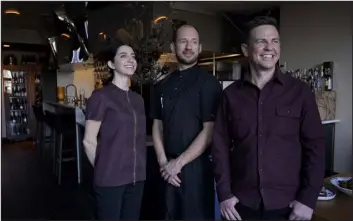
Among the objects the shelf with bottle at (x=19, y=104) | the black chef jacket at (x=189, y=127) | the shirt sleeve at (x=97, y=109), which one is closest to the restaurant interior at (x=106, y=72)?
the black chef jacket at (x=189, y=127)

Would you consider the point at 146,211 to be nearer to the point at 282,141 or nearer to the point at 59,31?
the point at 282,141

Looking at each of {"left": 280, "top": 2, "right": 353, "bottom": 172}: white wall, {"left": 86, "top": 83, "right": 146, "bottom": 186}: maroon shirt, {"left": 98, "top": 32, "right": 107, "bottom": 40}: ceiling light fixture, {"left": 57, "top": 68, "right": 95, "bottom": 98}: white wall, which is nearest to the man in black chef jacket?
{"left": 86, "top": 83, "right": 146, "bottom": 186}: maroon shirt

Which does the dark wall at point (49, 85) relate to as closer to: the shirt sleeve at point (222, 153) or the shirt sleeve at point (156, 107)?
the shirt sleeve at point (156, 107)

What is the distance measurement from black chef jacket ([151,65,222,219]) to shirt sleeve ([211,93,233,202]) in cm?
14

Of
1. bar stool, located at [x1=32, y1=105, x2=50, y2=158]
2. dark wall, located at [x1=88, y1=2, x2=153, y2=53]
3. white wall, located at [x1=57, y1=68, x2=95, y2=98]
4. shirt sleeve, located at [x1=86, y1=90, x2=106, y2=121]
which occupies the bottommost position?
bar stool, located at [x1=32, y1=105, x2=50, y2=158]

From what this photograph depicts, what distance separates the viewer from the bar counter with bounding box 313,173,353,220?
3.20 feet

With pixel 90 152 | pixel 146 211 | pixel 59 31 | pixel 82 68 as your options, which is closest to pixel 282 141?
pixel 90 152

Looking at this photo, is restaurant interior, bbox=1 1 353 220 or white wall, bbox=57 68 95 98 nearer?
restaurant interior, bbox=1 1 353 220

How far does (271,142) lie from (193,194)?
0.47m

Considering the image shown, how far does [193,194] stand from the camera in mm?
1282

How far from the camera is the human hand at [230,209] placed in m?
1.02

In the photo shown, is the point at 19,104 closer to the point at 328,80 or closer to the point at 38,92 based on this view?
the point at 38,92

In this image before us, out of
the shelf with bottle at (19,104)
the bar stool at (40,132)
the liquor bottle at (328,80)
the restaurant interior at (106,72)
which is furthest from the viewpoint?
the shelf with bottle at (19,104)

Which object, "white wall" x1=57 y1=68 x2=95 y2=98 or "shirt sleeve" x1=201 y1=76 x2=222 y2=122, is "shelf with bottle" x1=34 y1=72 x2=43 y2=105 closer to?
"white wall" x1=57 y1=68 x2=95 y2=98
